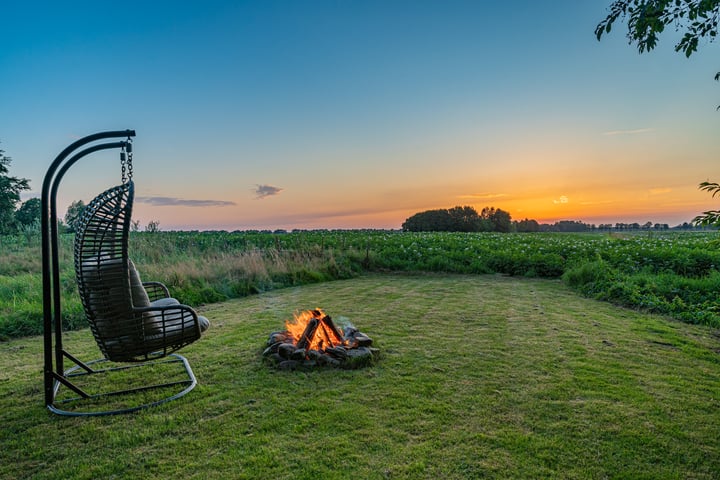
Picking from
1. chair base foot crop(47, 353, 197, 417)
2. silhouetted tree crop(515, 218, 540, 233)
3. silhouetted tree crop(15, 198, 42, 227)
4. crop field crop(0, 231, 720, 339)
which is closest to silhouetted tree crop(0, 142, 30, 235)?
silhouetted tree crop(15, 198, 42, 227)

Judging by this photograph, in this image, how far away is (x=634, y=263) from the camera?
34.1 ft

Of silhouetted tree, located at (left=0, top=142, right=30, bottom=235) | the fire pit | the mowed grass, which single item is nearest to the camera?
the mowed grass

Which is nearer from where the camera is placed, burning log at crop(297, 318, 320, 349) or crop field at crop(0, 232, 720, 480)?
A: crop field at crop(0, 232, 720, 480)

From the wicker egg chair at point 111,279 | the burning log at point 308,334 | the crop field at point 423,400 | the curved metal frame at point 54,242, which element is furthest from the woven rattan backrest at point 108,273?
the burning log at point 308,334

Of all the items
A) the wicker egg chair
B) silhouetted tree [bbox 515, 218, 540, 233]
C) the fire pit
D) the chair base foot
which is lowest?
the chair base foot

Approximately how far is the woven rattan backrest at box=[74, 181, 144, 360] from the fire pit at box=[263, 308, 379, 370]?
1.44 metres

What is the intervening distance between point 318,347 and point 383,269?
8.96m

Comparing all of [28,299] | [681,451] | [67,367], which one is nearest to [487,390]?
[681,451]

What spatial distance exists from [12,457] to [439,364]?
11.1 ft

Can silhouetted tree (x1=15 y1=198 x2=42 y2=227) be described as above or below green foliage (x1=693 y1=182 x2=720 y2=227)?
above

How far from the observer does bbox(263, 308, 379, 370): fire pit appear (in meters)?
3.84

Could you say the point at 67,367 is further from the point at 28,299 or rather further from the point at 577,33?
the point at 577,33

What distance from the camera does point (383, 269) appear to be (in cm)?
1297

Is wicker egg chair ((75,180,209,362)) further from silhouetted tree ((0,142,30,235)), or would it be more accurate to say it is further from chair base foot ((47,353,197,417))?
silhouetted tree ((0,142,30,235))
